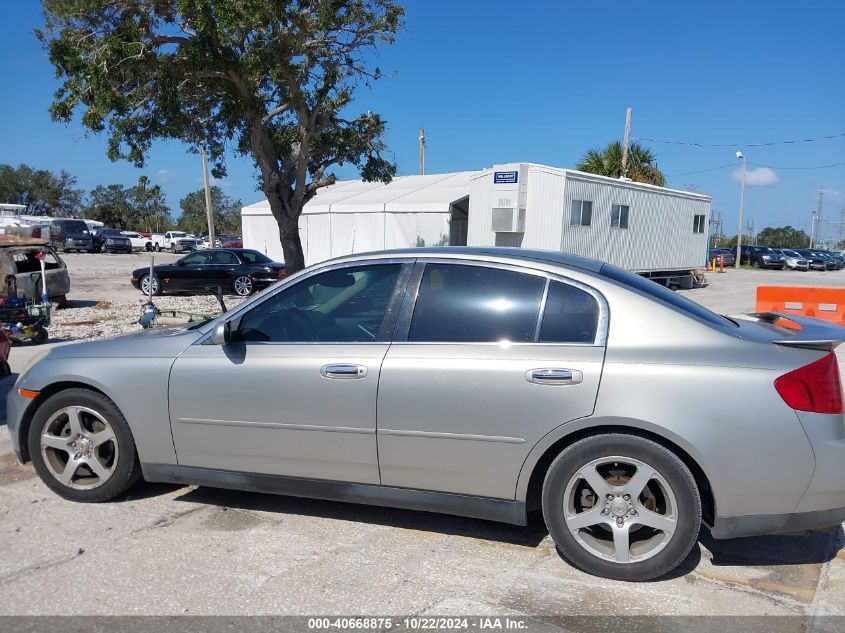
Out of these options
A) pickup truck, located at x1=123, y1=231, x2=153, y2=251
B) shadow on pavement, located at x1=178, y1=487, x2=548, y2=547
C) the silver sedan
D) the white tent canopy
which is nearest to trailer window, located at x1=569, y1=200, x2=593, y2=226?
the white tent canopy

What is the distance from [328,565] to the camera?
350 cm

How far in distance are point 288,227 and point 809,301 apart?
34.7ft

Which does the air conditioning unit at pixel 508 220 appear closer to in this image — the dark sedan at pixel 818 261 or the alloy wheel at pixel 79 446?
the alloy wheel at pixel 79 446

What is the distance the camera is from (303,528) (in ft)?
13.0

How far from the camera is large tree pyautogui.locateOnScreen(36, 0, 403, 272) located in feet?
40.8

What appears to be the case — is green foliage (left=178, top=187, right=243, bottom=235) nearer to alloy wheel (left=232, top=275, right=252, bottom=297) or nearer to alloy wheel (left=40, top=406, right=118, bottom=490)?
alloy wheel (left=232, top=275, right=252, bottom=297)

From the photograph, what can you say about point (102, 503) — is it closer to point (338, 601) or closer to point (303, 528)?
point (303, 528)

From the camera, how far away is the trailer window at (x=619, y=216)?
838 inches

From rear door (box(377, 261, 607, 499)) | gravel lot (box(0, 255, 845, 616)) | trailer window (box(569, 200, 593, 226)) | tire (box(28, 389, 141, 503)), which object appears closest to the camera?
gravel lot (box(0, 255, 845, 616))

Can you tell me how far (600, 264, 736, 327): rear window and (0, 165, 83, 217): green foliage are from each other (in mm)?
80000

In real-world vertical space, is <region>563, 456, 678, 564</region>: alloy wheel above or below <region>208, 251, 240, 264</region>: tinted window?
below

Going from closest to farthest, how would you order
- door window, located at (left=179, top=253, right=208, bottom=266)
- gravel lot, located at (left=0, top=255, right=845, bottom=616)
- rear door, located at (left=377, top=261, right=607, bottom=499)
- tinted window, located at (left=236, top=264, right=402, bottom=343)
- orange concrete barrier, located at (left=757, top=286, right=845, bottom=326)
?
gravel lot, located at (left=0, top=255, right=845, bottom=616)
rear door, located at (left=377, top=261, right=607, bottom=499)
tinted window, located at (left=236, top=264, right=402, bottom=343)
orange concrete barrier, located at (left=757, top=286, right=845, bottom=326)
door window, located at (left=179, top=253, right=208, bottom=266)

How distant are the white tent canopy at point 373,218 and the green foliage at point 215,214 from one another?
52285mm

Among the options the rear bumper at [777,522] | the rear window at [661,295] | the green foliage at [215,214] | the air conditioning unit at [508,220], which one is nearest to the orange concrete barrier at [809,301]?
the air conditioning unit at [508,220]
